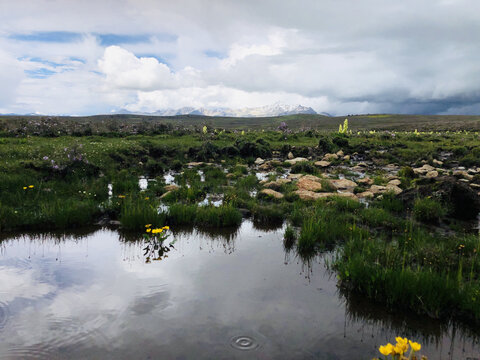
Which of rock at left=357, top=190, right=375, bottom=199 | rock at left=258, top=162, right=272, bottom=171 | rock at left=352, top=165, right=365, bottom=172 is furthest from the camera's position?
rock at left=258, top=162, right=272, bottom=171

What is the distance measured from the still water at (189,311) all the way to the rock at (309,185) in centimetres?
582

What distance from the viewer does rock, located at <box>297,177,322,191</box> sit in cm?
1276

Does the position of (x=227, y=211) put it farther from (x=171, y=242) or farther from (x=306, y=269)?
(x=306, y=269)

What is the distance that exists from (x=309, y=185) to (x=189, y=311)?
9.02m

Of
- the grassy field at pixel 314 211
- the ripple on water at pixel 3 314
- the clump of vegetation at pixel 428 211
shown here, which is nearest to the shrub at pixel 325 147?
the grassy field at pixel 314 211

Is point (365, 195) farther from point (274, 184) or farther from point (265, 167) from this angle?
point (265, 167)

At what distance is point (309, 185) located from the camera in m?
13.0

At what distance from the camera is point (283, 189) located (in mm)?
12805

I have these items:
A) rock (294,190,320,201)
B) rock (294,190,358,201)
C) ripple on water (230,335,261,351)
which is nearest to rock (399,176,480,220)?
rock (294,190,358,201)

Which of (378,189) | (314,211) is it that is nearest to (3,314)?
(314,211)

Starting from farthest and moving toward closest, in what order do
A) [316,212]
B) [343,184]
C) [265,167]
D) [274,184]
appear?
[265,167] → [343,184] → [274,184] → [316,212]

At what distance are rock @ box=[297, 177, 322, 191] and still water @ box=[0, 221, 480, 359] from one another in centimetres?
582

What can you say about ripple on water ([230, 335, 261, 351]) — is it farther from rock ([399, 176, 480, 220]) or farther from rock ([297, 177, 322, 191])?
rock ([297, 177, 322, 191])

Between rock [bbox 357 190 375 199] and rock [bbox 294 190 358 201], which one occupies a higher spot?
rock [bbox 294 190 358 201]
